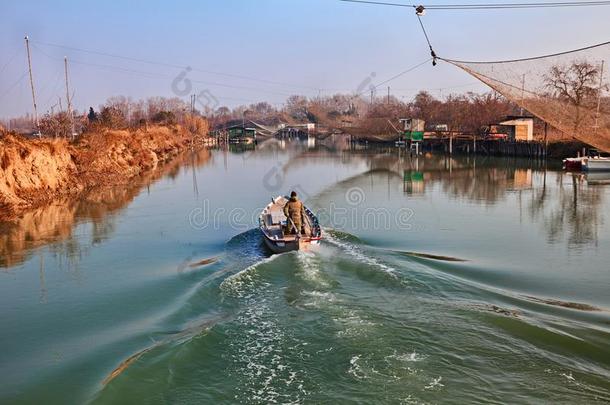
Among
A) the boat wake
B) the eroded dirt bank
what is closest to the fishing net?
the boat wake

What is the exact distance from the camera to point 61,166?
75.3 feet

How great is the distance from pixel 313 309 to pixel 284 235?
3.88 meters

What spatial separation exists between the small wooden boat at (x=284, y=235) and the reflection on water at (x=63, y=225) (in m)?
4.91

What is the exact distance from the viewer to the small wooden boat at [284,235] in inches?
439

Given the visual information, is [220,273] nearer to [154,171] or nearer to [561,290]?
[561,290]

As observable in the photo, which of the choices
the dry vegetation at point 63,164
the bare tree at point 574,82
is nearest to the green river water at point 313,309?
the dry vegetation at point 63,164

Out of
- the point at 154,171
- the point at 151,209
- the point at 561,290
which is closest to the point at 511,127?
the point at 154,171

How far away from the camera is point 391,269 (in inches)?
400

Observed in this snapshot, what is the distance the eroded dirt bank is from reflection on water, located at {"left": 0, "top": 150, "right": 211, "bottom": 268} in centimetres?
65

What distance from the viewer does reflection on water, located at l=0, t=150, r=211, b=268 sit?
13.4m

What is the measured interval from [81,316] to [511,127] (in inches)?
1670

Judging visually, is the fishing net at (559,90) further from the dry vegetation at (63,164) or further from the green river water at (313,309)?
the dry vegetation at (63,164)

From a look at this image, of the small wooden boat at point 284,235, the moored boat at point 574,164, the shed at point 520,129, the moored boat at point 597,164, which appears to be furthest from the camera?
the shed at point 520,129

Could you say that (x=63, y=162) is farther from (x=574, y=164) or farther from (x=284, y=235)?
(x=574, y=164)
